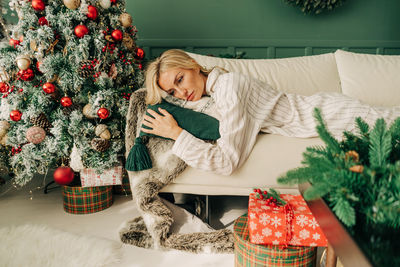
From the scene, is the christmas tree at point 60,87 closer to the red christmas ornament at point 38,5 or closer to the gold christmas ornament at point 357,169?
the red christmas ornament at point 38,5

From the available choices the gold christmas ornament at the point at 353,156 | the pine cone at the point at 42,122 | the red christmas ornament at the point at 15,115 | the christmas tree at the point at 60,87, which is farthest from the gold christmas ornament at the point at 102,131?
the gold christmas ornament at the point at 353,156

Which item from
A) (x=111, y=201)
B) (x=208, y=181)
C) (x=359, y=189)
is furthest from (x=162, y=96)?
(x=359, y=189)

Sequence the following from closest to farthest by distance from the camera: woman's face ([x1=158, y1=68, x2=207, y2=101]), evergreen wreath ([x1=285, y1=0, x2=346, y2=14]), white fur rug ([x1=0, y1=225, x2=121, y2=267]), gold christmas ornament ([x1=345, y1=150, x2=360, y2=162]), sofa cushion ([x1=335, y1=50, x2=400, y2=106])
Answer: gold christmas ornament ([x1=345, y1=150, x2=360, y2=162]) → white fur rug ([x1=0, y1=225, x2=121, y2=267]) → woman's face ([x1=158, y1=68, x2=207, y2=101]) → sofa cushion ([x1=335, y1=50, x2=400, y2=106]) → evergreen wreath ([x1=285, y1=0, x2=346, y2=14])

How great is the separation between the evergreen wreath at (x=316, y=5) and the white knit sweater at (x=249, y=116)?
1286mm

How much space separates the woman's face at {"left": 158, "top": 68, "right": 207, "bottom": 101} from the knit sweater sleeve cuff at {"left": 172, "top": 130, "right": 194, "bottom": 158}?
239 millimetres

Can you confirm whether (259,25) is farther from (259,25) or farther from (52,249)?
(52,249)

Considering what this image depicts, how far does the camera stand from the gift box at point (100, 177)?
5.69 ft

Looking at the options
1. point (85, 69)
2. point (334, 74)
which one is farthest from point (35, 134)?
point (334, 74)

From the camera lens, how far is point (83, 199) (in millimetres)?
1806

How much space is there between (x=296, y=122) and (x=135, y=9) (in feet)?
6.08

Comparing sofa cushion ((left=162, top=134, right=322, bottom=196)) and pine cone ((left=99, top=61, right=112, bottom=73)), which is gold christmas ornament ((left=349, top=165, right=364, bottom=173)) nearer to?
sofa cushion ((left=162, top=134, right=322, bottom=196))

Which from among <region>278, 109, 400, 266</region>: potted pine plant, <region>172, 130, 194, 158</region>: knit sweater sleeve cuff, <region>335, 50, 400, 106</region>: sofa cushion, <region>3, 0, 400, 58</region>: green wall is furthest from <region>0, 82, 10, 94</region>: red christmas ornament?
<region>335, 50, 400, 106</region>: sofa cushion

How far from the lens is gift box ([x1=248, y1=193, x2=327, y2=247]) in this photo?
108cm

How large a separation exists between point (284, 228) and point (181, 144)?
0.58m
